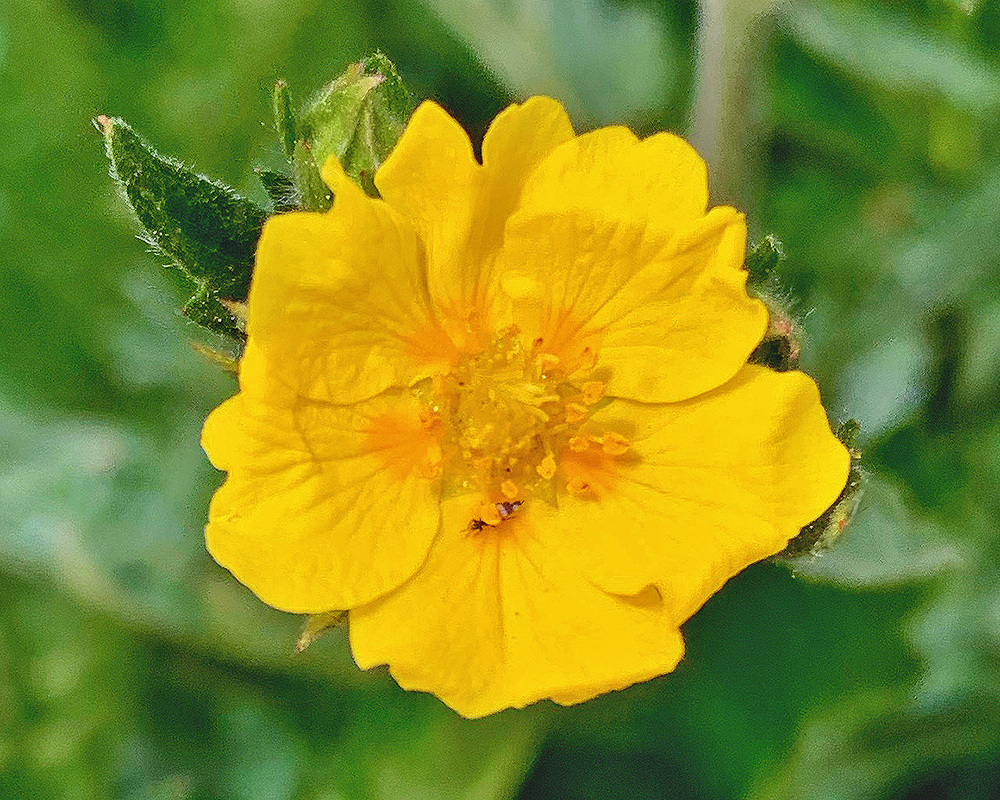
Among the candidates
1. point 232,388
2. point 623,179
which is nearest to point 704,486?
point 623,179

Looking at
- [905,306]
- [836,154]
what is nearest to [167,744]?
[905,306]

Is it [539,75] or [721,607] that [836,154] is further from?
[721,607]

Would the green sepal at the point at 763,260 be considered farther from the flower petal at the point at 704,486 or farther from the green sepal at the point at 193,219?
the green sepal at the point at 193,219

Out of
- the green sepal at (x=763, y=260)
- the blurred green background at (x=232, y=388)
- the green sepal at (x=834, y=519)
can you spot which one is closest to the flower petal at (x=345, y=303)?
the green sepal at (x=763, y=260)

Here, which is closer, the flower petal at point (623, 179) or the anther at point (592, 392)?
the flower petal at point (623, 179)

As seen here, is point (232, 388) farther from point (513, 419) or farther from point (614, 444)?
point (614, 444)
